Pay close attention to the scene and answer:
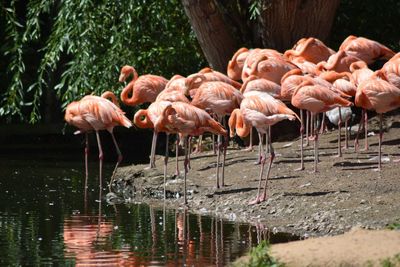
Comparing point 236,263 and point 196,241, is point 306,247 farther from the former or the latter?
point 196,241

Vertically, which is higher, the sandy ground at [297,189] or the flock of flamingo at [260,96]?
the flock of flamingo at [260,96]

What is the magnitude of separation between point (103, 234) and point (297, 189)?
2.00 metres

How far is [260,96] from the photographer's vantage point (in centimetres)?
955

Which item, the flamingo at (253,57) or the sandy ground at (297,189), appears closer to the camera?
the sandy ground at (297,189)

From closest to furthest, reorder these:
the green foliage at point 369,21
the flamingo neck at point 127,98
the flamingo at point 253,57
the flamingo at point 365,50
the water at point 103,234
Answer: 1. the water at point 103,234
2. the flamingo at point 253,57
3. the flamingo neck at point 127,98
4. the flamingo at point 365,50
5. the green foliage at point 369,21

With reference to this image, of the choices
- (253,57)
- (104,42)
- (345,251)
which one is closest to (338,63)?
(253,57)

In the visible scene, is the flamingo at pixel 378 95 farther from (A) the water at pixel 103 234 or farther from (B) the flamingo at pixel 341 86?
(A) the water at pixel 103 234

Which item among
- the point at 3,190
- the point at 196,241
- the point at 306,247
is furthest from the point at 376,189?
the point at 3,190

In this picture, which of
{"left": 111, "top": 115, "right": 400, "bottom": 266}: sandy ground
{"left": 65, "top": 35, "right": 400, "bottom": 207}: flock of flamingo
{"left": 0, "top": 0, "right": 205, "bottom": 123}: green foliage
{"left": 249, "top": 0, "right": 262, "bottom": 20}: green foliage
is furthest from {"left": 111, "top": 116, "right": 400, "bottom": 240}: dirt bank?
{"left": 0, "top": 0, "right": 205, "bottom": 123}: green foliage

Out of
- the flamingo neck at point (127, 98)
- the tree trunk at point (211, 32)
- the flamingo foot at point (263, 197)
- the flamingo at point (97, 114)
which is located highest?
the tree trunk at point (211, 32)

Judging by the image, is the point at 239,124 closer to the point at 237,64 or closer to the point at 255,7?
the point at 255,7

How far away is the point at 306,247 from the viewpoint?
6.13 meters

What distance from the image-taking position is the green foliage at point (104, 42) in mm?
12977

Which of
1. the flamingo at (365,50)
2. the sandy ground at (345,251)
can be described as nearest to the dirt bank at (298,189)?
the flamingo at (365,50)
